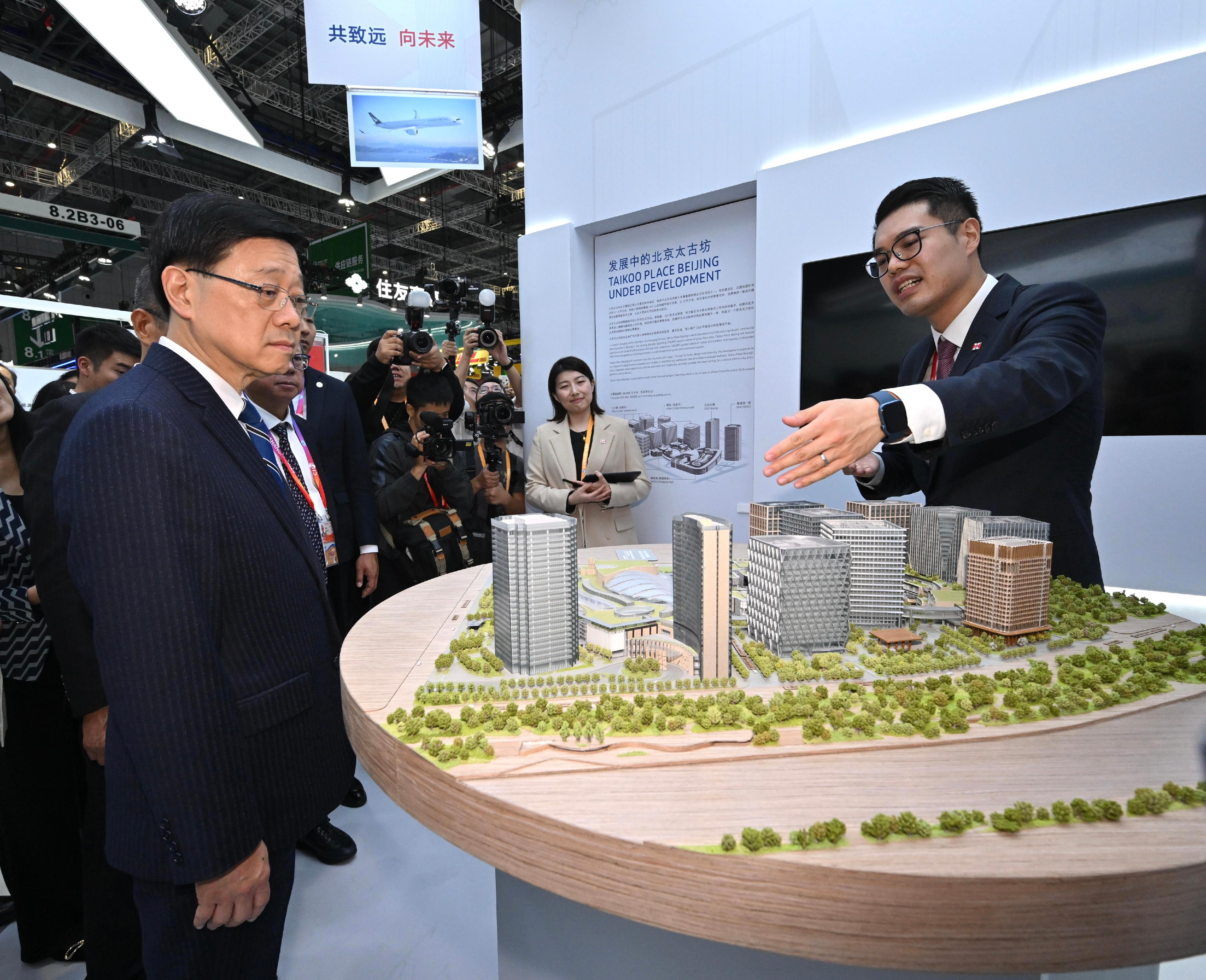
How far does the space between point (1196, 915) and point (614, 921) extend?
0.93m

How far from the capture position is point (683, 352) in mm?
4504

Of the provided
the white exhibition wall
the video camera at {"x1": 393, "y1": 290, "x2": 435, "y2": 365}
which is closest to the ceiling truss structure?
the white exhibition wall

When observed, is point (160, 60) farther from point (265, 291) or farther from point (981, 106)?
point (981, 106)

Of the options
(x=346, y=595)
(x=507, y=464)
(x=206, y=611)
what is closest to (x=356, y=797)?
(x=346, y=595)

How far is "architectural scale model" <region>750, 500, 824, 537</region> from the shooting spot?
1.74m

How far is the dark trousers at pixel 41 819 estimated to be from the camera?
6.64ft

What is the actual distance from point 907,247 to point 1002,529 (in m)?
0.94

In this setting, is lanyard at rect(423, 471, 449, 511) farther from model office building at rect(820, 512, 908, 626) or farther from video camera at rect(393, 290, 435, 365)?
model office building at rect(820, 512, 908, 626)

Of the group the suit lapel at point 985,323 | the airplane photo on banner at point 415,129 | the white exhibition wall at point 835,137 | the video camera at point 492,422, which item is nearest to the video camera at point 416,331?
the video camera at point 492,422

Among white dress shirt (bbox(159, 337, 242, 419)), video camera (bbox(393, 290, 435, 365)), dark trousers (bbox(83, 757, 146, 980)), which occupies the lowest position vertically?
dark trousers (bbox(83, 757, 146, 980))

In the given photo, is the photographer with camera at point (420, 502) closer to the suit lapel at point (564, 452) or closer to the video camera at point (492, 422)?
the video camera at point (492, 422)

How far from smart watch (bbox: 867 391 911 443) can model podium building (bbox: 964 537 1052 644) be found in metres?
0.28

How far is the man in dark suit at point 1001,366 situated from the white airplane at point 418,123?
11.4ft

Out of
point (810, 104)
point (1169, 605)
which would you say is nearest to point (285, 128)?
point (810, 104)
